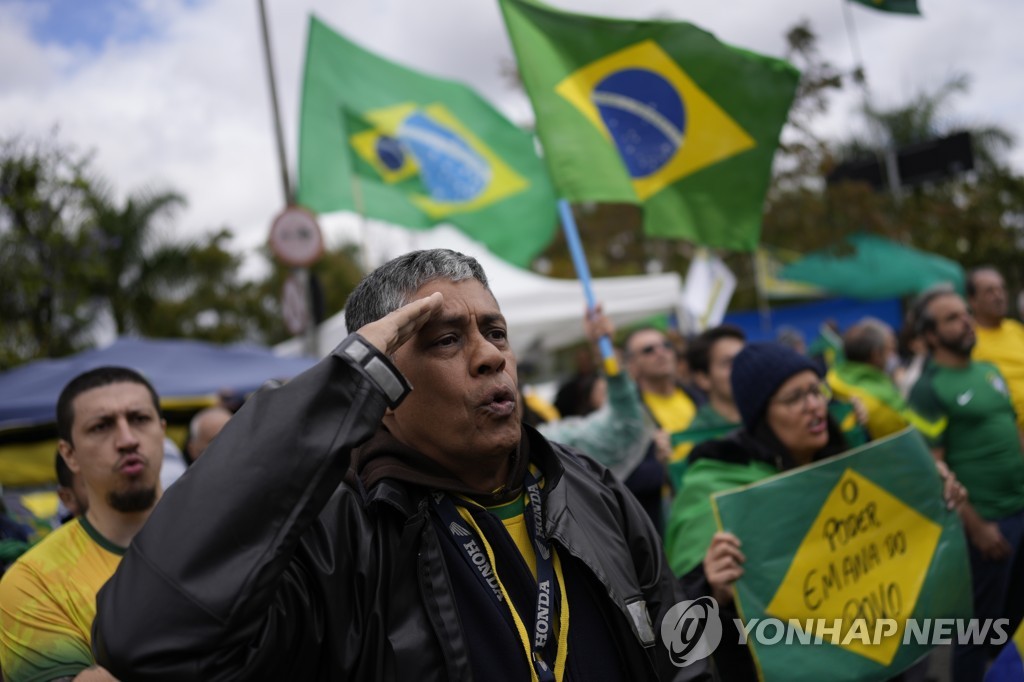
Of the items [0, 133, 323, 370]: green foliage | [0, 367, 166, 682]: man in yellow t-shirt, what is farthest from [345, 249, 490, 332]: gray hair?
[0, 133, 323, 370]: green foliage

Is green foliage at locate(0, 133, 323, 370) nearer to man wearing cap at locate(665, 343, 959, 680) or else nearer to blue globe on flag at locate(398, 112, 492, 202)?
blue globe on flag at locate(398, 112, 492, 202)

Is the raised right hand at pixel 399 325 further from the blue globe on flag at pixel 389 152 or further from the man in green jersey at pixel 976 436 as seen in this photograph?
the blue globe on flag at pixel 389 152

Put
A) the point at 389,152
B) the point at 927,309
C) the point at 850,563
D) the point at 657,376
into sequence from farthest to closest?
1. the point at 389,152
2. the point at 657,376
3. the point at 927,309
4. the point at 850,563

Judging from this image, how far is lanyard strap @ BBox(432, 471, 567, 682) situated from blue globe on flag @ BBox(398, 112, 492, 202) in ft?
19.9

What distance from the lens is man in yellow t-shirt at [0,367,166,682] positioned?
8.50ft

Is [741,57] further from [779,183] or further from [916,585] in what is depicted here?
[779,183]

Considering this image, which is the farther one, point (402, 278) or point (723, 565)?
point (723, 565)

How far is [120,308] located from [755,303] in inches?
622

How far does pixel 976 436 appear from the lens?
500cm

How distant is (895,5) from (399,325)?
18.2ft

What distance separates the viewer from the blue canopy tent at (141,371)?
8.27 meters

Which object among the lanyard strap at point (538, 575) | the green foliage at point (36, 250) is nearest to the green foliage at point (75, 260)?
the green foliage at point (36, 250)

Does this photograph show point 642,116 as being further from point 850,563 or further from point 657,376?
point 850,563

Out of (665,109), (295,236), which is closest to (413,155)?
(295,236)
